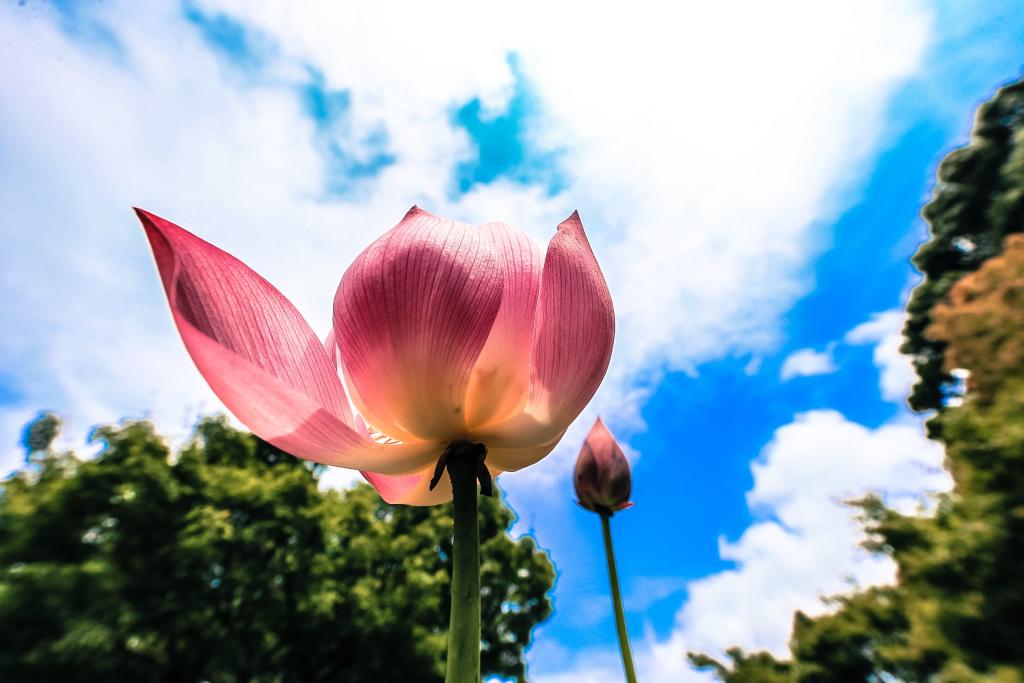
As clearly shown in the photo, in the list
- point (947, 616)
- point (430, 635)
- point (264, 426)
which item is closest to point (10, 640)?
point (430, 635)

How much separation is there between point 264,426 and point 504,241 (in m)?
0.22

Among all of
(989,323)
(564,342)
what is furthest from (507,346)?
(989,323)

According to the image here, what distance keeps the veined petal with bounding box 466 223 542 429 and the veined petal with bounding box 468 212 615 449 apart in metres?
0.01

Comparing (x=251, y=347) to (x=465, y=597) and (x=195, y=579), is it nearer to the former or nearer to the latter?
(x=465, y=597)

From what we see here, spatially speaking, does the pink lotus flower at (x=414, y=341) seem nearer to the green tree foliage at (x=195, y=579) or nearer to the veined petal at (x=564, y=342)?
the veined petal at (x=564, y=342)

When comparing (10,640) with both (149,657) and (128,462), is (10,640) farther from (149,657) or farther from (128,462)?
(128,462)

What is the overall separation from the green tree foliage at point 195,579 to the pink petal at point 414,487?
8.06m

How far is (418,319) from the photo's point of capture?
0.39m

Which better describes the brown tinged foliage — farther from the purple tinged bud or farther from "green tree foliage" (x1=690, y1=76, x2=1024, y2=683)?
the purple tinged bud

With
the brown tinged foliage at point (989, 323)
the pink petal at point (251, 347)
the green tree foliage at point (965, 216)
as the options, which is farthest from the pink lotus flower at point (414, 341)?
the green tree foliage at point (965, 216)

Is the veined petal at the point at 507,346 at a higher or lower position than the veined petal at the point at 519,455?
higher

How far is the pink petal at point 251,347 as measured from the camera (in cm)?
33

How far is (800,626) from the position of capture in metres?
12.5

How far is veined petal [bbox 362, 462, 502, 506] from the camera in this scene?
0.49 meters
